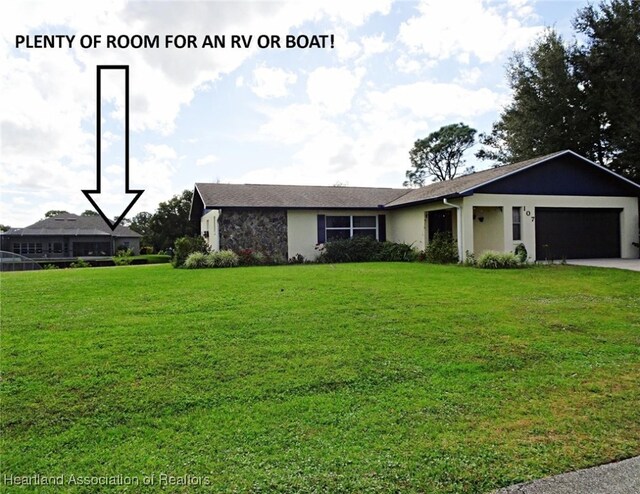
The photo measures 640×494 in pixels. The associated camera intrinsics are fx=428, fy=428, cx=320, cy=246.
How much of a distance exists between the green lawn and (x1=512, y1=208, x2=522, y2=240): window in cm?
918

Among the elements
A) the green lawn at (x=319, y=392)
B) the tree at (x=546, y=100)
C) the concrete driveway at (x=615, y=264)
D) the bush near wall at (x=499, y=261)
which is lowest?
the green lawn at (x=319, y=392)

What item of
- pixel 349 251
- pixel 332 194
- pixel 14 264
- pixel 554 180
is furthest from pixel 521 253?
pixel 14 264

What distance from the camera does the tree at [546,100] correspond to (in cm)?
2230

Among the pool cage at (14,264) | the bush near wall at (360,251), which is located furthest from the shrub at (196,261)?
the pool cage at (14,264)

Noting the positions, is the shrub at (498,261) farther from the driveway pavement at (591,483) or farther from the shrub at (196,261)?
the driveway pavement at (591,483)

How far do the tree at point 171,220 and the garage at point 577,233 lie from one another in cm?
2617

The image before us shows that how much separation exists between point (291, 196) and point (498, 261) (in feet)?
32.3

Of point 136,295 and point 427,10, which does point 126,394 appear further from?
point 427,10

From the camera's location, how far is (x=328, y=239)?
19359mm

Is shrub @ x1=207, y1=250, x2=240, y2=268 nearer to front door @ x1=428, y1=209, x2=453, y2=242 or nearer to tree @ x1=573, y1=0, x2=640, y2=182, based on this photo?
front door @ x1=428, y1=209, x2=453, y2=242

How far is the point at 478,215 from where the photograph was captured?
17.5m

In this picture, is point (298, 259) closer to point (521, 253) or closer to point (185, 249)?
point (185, 249)

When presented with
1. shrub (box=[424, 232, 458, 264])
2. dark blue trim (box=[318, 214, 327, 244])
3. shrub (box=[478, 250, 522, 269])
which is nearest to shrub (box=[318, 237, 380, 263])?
dark blue trim (box=[318, 214, 327, 244])

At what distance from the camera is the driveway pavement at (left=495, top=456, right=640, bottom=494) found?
8.05ft
